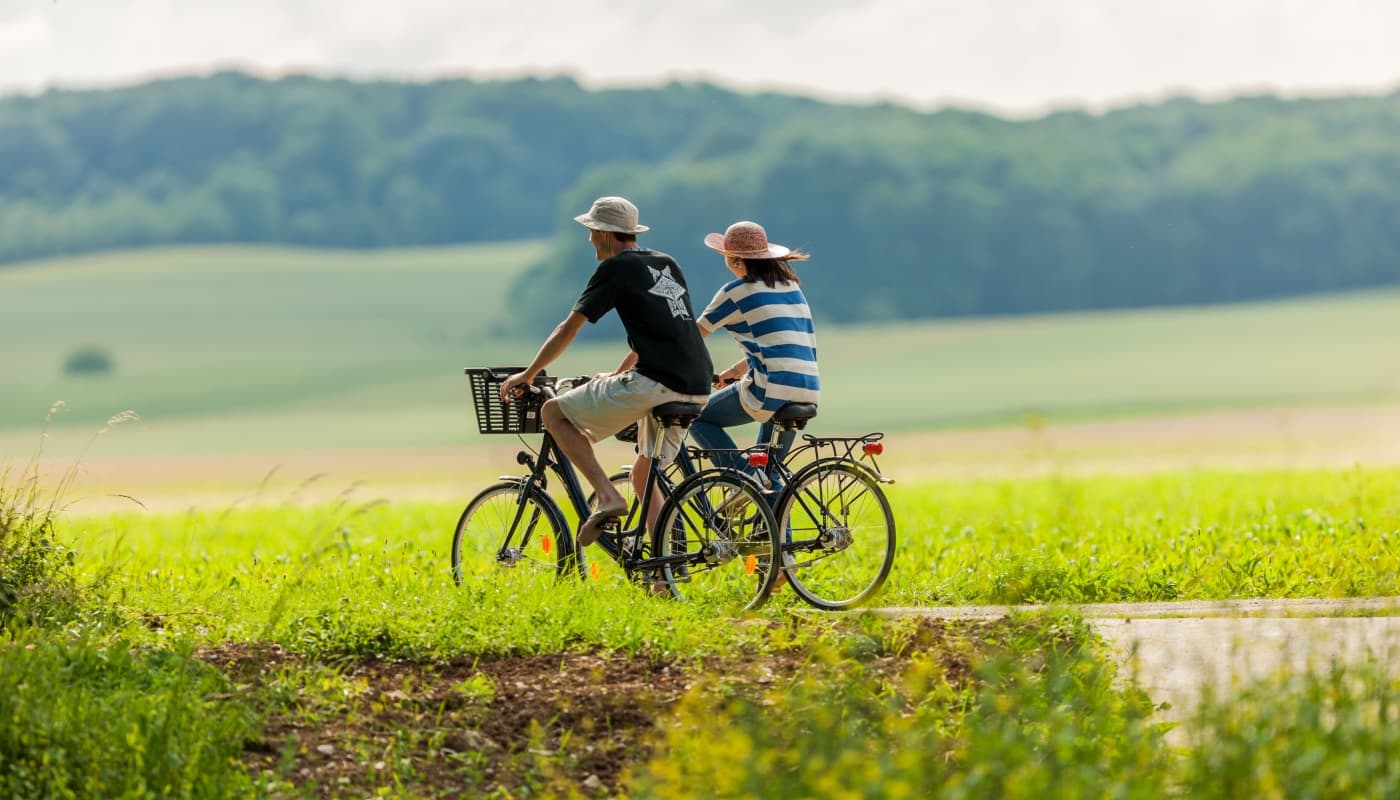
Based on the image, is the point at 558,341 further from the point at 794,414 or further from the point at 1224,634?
the point at 1224,634

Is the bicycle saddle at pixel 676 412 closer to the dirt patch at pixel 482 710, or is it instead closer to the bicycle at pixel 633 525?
the bicycle at pixel 633 525

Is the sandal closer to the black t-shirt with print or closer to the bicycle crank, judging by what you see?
the black t-shirt with print

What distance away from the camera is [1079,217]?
113m

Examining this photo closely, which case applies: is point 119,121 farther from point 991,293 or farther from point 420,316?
point 991,293

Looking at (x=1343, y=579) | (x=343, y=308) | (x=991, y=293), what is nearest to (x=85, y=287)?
(x=343, y=308)

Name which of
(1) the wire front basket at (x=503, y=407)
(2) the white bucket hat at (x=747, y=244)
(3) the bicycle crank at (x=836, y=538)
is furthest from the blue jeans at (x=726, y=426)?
(1) the wire front basket at (x=503, y=407)

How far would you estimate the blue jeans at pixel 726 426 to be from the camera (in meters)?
8.96

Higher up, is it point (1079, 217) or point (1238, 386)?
point (1079, 217)

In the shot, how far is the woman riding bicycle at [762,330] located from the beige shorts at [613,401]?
0.30m

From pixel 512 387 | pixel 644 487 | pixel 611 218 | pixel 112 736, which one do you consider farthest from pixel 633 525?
pixel 112 736

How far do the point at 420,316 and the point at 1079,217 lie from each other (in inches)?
1694

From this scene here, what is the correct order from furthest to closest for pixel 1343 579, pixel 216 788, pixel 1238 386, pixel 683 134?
1. pixel 683 134
2. pixel 1238 386
3. pixel 1343 579
4. pixel 216 788

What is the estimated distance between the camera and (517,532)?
9281mm

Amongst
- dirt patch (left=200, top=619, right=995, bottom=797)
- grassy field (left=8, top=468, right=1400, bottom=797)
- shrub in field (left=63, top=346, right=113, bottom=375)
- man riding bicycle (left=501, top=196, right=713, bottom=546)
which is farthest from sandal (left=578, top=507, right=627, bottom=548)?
shrub in field (left=63, top=346, right=113, bottom=375)
